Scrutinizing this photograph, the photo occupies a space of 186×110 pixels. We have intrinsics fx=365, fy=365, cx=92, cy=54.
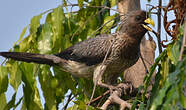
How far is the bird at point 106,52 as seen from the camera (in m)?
4.21

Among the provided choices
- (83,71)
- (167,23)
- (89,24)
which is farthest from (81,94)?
(167,23)

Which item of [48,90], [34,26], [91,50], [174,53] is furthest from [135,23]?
[174,53]

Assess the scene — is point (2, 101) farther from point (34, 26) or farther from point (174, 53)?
point (174, 53)

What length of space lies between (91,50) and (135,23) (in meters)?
0.61

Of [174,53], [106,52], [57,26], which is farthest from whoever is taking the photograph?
[106,52]

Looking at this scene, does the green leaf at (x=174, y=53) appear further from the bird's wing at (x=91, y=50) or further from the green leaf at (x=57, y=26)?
the bird's wing at (x=91, y=50)

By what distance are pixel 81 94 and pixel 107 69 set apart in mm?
470

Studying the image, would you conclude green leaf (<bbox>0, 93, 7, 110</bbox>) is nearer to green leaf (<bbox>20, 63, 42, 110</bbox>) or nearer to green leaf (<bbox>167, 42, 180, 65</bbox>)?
green leaf (<bbox>20, 63, 42, 110</bbox>)

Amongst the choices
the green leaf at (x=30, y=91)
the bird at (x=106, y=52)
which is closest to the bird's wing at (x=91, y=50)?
the bird at (x=106, y=52)

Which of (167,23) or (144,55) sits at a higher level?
(167,23)

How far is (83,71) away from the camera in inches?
169

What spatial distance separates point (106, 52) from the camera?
167 inches

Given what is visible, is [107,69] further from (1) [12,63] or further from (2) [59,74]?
(1) [12,63]

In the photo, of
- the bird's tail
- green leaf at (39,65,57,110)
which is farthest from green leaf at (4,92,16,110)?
the bird's tail
